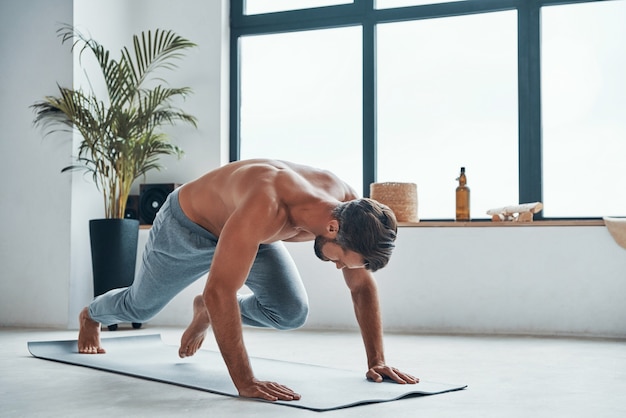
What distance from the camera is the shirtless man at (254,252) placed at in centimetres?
232

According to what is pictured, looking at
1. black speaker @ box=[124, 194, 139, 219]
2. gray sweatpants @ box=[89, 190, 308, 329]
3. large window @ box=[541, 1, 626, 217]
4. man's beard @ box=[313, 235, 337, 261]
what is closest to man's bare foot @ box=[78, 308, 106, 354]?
gray sweatpants @ box=[89, 190, 308, 329]

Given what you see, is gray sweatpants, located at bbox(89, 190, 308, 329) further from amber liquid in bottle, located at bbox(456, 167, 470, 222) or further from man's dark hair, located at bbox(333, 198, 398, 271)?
amber liquid in bottle, located at bbox(456, 167, 470, 222)

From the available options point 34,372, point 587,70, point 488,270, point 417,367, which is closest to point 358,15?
point 587,70

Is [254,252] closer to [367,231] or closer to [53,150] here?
[367,231]

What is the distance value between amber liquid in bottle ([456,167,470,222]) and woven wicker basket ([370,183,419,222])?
0.90ft

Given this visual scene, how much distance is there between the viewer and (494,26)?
5215 mm

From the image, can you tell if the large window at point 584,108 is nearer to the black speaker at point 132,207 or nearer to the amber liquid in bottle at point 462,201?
the amber liquid in bottle at point 462,201

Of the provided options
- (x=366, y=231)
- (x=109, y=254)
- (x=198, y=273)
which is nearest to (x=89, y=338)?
(x=198, y=273)

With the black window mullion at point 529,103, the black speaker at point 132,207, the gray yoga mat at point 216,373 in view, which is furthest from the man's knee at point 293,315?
the black speaker at point 132,207

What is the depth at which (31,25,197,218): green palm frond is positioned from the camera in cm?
502

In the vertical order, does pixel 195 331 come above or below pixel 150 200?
below

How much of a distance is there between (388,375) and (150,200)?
3.28m

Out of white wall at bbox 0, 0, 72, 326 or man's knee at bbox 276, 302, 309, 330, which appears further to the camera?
white wall at bbox 0, 0, 72, 326

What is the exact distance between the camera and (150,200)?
18.2 feet
